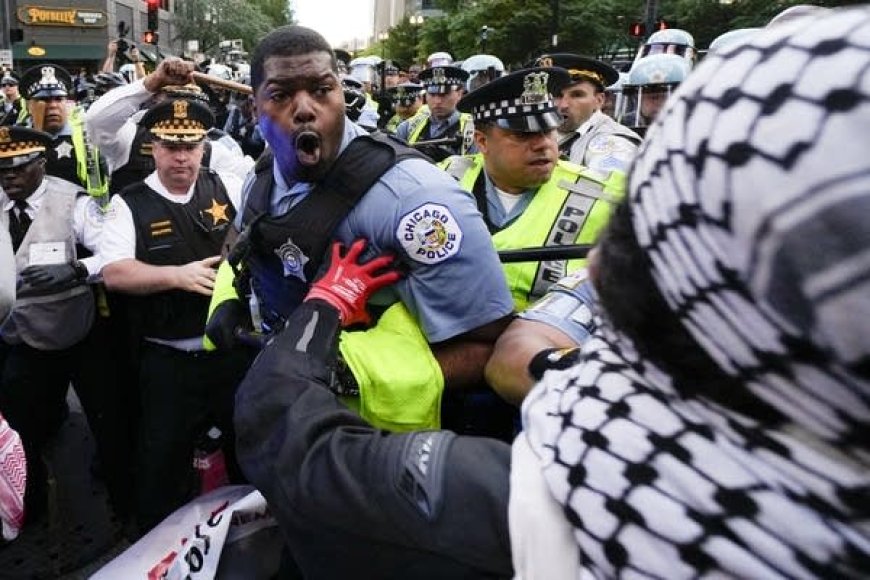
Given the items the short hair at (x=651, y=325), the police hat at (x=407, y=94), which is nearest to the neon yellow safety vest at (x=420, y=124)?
the police hat at (x=407, y=94)

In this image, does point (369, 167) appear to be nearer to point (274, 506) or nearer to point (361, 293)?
point (361, 293)

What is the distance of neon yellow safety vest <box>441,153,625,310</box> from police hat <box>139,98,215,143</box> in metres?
1.70

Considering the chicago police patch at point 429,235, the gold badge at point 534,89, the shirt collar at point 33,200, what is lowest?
the shirt collar at point 33,200

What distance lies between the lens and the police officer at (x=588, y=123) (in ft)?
12.1

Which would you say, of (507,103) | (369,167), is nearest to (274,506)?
(369,167)

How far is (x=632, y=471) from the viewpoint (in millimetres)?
688

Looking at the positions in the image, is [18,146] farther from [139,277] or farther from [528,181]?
[528,181]

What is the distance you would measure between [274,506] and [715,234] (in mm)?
759

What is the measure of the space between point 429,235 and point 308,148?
426 mm

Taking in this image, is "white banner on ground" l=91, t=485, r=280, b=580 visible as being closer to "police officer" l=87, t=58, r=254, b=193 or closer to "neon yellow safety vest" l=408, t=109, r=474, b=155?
"police officer" l=87, t=58, r=254, b=193

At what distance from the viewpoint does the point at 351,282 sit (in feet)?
4.71

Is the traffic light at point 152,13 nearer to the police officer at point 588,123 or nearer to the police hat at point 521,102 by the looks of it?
the police officer at point 588,123

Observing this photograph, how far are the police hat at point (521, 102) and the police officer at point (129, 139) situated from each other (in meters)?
1.73

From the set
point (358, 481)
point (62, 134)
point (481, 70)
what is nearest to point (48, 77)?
point (62, 134)
